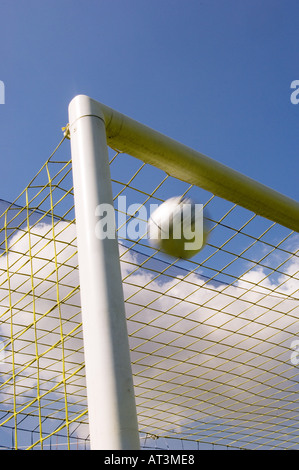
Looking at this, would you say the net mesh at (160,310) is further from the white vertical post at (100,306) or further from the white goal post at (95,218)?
the white vertical post at (100,306)

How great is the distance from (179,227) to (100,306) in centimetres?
174

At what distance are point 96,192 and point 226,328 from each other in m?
4.29

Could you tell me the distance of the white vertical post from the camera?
2.62 m

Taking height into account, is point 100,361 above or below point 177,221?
below

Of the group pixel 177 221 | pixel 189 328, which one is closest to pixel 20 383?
pixel 189 328

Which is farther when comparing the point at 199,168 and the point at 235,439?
the point at 235,439

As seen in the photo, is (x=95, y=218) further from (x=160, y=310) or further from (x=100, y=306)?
(x=160, y=310)

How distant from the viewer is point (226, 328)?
274 inches

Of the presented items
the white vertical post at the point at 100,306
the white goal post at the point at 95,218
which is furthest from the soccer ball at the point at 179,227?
the white vertical post at the point at 100,306

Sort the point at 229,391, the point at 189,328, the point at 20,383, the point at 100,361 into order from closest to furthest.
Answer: the point at 100,361 < the point at 189,328 < the point at 20,383 < the point at 229,391

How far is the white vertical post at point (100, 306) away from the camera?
8.59 ft

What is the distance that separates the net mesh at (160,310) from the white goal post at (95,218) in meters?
0.45

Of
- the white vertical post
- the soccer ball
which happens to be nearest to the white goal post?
the white vertical post

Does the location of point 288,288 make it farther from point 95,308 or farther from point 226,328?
point 95,308
